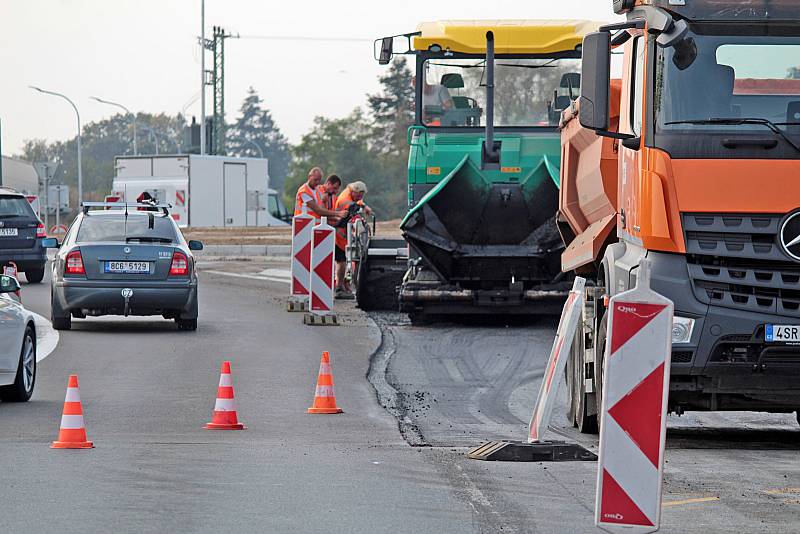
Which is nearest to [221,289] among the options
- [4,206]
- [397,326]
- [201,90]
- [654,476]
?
[4,206]

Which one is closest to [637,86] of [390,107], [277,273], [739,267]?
[739,267]

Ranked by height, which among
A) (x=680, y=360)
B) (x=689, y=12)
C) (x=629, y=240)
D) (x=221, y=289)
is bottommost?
(x=221, y=289)

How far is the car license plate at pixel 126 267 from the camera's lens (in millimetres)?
18734

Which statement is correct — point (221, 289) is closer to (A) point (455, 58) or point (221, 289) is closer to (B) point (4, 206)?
(B) point (4, 206)

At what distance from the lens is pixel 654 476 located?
6684 millimetres

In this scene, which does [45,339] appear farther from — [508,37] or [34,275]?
[34,275]

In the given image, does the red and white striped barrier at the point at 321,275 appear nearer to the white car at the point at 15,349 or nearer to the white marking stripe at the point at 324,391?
the white car at the point at 15,349

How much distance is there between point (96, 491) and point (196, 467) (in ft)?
3.33

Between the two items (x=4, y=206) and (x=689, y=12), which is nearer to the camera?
(x=689, y=12)

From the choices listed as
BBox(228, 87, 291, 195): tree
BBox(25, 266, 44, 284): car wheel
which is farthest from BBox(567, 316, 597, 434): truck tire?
BBox(228, 87, 291, 195): tree

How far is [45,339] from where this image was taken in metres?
18.0

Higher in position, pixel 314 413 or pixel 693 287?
pixel 693 287

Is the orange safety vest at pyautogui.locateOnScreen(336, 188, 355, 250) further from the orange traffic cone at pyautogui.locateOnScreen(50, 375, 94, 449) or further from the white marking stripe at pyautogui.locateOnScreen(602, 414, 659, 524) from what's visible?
the white marking stripe at pyautogui.locateOnScreen(602, 414, 659, 524)

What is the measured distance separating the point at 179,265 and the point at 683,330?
10760mm
